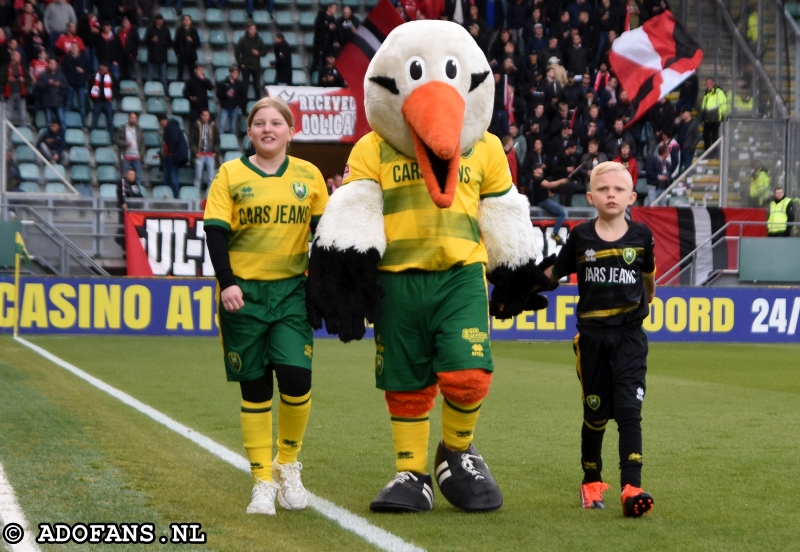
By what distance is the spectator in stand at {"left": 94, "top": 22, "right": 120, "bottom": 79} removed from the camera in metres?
20.8

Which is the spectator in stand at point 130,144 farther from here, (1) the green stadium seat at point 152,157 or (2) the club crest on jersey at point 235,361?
(2) the club crest on jersey at point 235,361

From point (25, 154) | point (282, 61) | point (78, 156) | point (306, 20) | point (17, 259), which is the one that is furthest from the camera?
point (306, 20)

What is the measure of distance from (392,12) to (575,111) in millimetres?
3919

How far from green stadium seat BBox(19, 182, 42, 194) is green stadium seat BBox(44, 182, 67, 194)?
15cm

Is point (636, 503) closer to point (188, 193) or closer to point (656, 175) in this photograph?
point (188, 193)

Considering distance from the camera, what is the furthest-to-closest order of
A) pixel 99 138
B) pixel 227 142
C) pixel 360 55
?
pixel 227 142 → pixel 99 138 → pixel 360 55

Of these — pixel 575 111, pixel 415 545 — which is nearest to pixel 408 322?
pixel 415 545

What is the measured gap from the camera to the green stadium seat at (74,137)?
67.5 feet

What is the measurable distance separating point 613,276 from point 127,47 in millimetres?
17464

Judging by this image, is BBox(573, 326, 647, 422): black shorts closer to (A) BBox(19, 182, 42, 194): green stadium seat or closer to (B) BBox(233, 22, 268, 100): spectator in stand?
(A) BBox(19, 182, 42, 194): green stadium seat

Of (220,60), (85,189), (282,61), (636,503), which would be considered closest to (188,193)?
(85,189)

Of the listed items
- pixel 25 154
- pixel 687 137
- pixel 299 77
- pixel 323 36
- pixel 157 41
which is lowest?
pixel 25 154

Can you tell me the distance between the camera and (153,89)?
2159cm

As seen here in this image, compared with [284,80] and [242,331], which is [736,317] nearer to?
[284,80]
